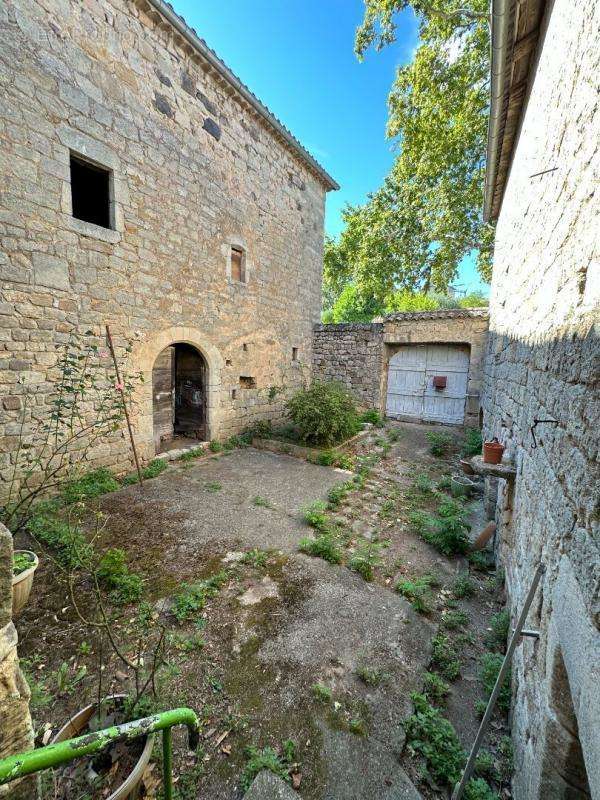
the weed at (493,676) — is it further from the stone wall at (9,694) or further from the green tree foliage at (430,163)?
the green tree foliage at (430,163)

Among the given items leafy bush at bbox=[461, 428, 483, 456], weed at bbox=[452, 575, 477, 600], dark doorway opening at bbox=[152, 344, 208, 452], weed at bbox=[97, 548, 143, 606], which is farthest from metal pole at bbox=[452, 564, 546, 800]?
dark doorway opening at bbox=[152, 344, 208, 452]

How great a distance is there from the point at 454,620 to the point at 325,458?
3.61m

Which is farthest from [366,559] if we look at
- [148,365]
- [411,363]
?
[411,363]

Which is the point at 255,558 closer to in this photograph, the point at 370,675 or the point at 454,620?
the point at 370,675

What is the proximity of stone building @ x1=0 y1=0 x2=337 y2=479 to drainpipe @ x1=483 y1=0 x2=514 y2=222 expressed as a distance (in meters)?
4.43

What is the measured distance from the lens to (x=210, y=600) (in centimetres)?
272

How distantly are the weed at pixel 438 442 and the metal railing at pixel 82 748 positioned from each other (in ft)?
21.1

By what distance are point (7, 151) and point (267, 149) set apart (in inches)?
198

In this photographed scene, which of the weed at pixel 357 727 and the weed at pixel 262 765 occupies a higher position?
the weed at pixel 262 765

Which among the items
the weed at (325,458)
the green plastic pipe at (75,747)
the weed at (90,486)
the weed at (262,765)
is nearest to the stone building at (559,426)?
the weed at (262,765)

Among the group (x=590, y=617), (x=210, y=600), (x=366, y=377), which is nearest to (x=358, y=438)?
(x=366, y=377)

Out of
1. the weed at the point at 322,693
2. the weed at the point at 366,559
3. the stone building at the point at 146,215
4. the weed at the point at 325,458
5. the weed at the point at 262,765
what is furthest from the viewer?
the weed at the point at 325,458

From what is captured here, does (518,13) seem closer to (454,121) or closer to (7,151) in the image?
(7,151)

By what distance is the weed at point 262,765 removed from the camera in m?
1.58
